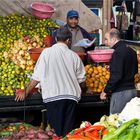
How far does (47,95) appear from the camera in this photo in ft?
21.5

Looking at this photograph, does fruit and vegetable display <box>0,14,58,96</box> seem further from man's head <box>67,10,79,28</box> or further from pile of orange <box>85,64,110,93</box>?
pile of orange <box>85,64,110,93</box>

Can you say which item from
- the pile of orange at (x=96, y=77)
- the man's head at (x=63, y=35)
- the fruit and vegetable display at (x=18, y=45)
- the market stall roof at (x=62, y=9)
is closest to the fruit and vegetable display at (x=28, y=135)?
the fruit and vegetable display at (x=18, y=45)

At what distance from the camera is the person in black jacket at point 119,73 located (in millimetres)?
6785

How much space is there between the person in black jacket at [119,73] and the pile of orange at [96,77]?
15.4 inches

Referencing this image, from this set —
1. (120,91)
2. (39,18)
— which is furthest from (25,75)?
(39,18)

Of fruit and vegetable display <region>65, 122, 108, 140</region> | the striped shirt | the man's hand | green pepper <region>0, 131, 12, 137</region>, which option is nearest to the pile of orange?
the man's hand

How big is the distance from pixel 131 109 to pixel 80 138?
0.66 metres

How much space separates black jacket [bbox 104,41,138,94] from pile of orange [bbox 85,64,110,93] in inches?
23.3

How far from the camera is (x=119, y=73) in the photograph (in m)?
6.77

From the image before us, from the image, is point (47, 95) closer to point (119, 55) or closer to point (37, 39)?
point (119, 55)

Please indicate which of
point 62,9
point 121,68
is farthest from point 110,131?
point 62,9

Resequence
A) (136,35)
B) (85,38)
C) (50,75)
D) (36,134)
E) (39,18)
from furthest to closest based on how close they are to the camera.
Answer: (136,35) < (39,18) < (85,38) < (50,75) < (36,134)

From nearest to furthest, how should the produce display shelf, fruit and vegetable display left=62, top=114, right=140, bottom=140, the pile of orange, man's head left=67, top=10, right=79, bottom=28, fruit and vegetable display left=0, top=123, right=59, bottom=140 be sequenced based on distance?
fruit and vegetable display left=62, top=114, right=140, bottom=140 < fruit and vegetable display left=0, top=123, right=59, bottom=140 < the produce display shelf < the pile of orange < man's head left=67, top=10, right=79, bottom=28

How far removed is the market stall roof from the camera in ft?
30.5
